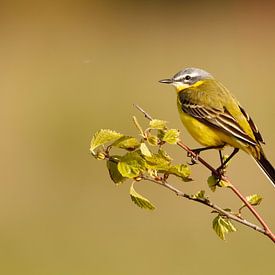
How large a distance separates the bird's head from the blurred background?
4.32 meters

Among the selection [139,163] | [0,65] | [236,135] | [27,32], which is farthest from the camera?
[27,32]

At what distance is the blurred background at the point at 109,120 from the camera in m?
10.2

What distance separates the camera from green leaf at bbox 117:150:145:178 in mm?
3137

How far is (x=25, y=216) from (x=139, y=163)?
8685 millimetres

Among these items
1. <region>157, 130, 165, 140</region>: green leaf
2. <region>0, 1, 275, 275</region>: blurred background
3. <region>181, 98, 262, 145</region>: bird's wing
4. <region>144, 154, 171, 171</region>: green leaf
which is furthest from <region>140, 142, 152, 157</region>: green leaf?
<region>0, 1, 275, 275</region>: blurred background

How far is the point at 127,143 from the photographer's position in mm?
3186

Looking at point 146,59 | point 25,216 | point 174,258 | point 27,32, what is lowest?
point 174,258

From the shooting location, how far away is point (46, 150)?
13391 mm

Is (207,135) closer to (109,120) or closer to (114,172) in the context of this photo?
(114,172)

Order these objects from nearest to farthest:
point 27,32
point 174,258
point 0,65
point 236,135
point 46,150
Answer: point 236,135, point 174,258, point 46,150, point 0,65, point 27,32

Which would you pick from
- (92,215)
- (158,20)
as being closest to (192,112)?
(92,215)

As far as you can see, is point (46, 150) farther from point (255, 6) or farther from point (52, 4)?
point (255, 6)

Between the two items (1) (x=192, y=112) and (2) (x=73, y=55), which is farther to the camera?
(2) (x=73, y=55)

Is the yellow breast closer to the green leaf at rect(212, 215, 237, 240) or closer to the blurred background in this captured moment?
the green leaf at rect(212, 215, 237, 240)
